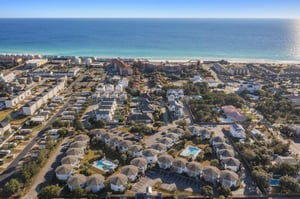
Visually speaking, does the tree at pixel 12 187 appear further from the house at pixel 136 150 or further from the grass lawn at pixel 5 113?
the grass lawn at pixel 5 113

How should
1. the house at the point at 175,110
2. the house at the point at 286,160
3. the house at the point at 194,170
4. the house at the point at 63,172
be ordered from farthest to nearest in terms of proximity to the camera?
the house at the point at 175,110, the house at the point at 286,160, the house at the point at 194,170, the house at the point at 63,172

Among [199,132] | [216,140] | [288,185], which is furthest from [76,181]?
[288,185]

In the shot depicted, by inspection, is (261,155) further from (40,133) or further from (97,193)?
(40,133)

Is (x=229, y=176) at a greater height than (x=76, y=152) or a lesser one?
lesser

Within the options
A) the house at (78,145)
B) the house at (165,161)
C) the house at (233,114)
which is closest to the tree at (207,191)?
the house at (165,161)

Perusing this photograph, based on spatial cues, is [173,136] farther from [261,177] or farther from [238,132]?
[261,177]

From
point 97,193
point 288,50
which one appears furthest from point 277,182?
point 288,50
